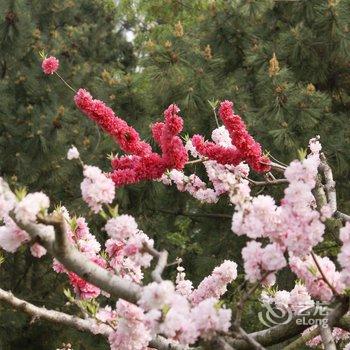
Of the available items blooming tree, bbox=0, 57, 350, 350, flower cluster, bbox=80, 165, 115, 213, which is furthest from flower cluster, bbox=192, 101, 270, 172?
flower cluster, bbox=80, 165, 115, 213

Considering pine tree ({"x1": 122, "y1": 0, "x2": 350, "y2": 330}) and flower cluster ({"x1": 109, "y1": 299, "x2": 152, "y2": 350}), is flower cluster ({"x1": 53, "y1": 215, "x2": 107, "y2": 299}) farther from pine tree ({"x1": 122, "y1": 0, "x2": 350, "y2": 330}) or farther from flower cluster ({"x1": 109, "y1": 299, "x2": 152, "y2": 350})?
pine tree ({"x1": 122, "y1": 0, "x2": 350, "y2": 330})

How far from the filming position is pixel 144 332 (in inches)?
101

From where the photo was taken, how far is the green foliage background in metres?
6.13

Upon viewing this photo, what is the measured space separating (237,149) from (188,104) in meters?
2.56

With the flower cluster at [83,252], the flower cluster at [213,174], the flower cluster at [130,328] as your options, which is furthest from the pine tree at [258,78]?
the flower cluster at [130,328]

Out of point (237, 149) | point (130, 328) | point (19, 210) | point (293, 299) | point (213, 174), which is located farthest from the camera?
point (213, 174)

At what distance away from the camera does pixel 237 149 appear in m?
3.68

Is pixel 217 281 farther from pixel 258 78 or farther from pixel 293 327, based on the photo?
pixel 258 78

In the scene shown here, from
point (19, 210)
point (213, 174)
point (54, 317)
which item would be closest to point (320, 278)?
point (19, 210)

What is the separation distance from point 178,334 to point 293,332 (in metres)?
0.76

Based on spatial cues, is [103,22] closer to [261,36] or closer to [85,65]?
[85,65]

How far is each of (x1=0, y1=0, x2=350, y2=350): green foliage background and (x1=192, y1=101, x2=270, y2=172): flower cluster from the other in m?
1.48

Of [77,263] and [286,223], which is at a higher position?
[286,223]

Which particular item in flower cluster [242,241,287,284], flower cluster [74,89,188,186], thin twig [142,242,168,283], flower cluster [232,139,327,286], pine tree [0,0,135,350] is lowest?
pine tree [0,0,135,350]
